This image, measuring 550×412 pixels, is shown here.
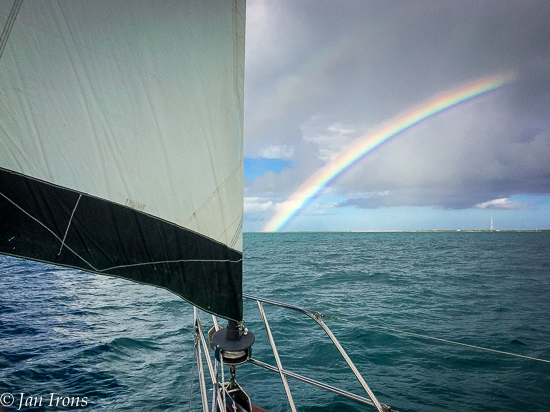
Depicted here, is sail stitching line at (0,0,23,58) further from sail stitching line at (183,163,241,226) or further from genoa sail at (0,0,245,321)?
sail stitching line at (183,163,241,226)

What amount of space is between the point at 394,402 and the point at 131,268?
23.8 feet

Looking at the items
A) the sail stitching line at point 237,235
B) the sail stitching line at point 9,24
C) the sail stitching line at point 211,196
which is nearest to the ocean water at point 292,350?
the sail stitching line at point 237,235

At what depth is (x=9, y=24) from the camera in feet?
4.88

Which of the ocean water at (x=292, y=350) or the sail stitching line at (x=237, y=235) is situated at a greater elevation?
the sail stitching line at (x=237, y=235)

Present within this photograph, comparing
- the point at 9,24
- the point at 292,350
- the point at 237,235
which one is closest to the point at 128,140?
the point at 9,24

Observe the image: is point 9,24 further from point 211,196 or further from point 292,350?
point 292,350

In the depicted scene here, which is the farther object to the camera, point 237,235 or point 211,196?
point 237,235

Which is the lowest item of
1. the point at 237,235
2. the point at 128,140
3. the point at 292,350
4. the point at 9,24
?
the point at 292,350

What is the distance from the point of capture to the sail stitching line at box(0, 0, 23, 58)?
1.48m

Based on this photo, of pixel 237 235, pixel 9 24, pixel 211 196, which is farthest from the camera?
pixel 237 235

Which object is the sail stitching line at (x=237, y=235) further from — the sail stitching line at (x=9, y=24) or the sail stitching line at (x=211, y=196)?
the sail stitching line at (x=9, y=24)

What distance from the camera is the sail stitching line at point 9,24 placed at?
4.84ft

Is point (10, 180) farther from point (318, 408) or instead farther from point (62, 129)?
point (318, 408)

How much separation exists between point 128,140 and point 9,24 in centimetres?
78
